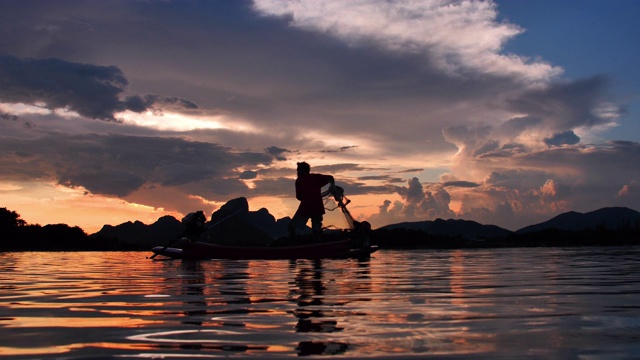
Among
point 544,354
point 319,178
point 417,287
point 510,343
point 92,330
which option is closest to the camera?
point 544,354

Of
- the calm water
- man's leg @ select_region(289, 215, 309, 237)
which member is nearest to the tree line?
man's leg @ select_region(289, 215, 309, 237)

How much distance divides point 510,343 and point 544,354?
378mm

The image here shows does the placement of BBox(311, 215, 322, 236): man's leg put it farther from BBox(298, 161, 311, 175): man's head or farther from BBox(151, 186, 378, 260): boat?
BBox(298, 161, 311, 175): man's head

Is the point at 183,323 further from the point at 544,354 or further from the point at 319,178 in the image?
the point at 319,178

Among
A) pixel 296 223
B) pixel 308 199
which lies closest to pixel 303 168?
pixel 308 199

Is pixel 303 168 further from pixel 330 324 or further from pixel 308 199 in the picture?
pixel 330 324

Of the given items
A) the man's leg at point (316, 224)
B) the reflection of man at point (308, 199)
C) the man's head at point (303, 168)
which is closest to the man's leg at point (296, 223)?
the reflection of man at point (308, 199)

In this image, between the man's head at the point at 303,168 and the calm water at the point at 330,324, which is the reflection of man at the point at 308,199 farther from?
the calm water at the point at 330,324

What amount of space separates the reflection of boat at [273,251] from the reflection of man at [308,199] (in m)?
0.94

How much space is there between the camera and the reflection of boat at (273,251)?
24062 millimetres

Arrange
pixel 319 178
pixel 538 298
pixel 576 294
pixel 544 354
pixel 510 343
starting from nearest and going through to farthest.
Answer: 1. pixel 544 354
2. pixel 510 343
3. pixel 538 298
4. pixel 576 294
5. pixel 319 178

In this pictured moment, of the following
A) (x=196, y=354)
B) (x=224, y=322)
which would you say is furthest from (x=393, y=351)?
(x=224, y=322)

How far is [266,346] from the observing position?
3900 mm

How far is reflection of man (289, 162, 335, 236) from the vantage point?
24188 millimetres
